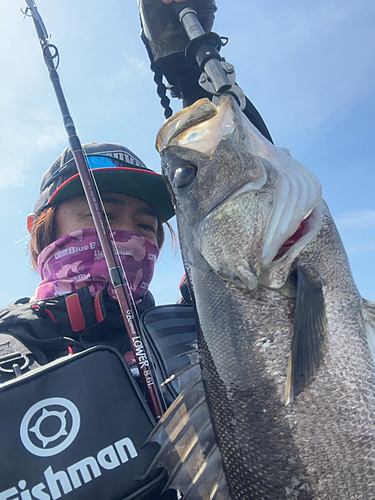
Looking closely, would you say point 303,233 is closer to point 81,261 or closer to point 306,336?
point 306,336

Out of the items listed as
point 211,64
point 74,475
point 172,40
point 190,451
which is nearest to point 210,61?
point 211,64

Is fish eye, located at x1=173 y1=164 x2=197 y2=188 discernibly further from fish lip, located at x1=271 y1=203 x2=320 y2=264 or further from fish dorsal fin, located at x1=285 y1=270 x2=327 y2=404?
fish dorsal fin, located at x1=285 y1=270 x2=327 y2=404

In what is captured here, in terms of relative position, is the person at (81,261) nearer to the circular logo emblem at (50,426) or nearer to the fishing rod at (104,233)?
the fishing rod at (104,233)

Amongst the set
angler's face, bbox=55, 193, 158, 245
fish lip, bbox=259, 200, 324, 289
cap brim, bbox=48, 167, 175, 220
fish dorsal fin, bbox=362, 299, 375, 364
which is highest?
cap brim, bbox=48, 167, 175, 220

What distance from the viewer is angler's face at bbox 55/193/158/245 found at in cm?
239

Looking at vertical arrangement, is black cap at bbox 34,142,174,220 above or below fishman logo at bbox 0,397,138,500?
above

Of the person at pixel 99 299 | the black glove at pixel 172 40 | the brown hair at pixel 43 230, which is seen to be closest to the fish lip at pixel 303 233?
the person at pixel 99 299

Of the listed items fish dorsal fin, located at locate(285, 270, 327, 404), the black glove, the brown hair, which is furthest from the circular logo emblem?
the black glove

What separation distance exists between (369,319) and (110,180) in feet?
6.31

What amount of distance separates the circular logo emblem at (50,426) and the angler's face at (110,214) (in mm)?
1397

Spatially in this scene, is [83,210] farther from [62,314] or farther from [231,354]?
[231,354]

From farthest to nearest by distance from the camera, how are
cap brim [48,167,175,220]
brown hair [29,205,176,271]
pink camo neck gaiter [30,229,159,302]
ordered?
brown hair [29,205,176,271] < cap brim [48,167,175,220] < pink camo neck gaiter [30,229,159,302]

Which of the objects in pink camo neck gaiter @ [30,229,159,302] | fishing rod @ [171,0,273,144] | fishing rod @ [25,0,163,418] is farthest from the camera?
pink camo neck gaiter @ [30,229,159,302]

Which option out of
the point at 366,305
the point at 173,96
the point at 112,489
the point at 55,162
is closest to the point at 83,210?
the point at 55,162
